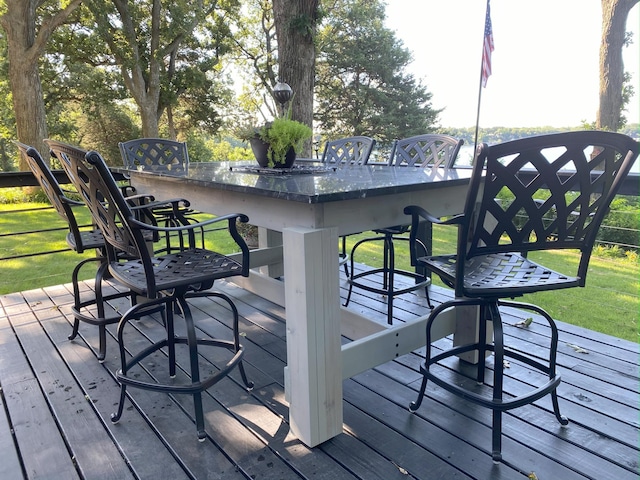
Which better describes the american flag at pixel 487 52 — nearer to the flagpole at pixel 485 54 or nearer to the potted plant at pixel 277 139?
the flagpole at pixel 485 54

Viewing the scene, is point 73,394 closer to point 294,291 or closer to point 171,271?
point 171,271

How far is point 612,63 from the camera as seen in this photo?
702 centimetres

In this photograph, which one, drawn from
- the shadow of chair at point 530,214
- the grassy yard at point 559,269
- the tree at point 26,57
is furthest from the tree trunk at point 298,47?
the tree at point 26,57

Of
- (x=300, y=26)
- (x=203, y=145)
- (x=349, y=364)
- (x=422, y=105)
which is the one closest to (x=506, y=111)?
(x=422, y=105)

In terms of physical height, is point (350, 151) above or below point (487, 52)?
below

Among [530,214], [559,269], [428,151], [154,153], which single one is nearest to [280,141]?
[428,151]

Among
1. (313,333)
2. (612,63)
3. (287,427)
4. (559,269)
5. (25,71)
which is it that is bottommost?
(559,269)

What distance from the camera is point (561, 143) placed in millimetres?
1232

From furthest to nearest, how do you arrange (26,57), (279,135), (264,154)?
1. (26,57)
2. (264,154)
3. (279,135)

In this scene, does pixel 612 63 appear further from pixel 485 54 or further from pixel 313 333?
pixel 313 333

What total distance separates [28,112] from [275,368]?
31.0 feet

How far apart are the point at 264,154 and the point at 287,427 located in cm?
152

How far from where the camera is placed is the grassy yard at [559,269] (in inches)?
129

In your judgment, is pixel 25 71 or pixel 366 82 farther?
pixel 366 82
